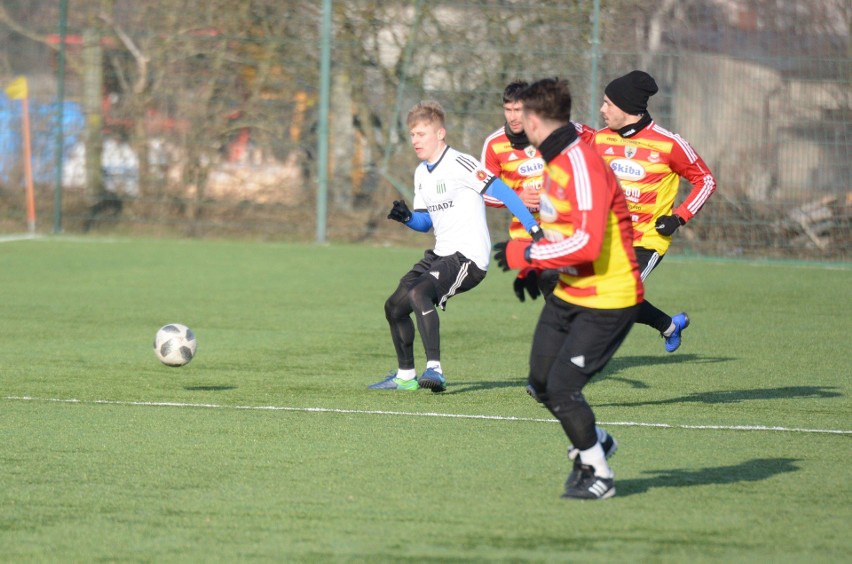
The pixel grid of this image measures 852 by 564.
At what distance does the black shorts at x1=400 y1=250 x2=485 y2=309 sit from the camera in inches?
326

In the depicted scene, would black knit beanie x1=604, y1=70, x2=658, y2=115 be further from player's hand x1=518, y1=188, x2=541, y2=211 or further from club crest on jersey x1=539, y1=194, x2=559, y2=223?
club crest on jersey x1=539, y1=194, x2=559, y2=223

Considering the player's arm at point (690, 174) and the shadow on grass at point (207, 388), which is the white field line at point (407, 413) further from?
the player's arm at point (690, 174)

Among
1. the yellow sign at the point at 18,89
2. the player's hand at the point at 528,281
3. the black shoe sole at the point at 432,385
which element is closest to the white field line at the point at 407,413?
the black shoe sole at the point at 432,385

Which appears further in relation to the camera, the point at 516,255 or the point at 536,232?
the point at 536,232

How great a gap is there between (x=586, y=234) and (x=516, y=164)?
11.7ft

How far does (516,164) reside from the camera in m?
8.67

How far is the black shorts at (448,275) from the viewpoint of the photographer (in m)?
8.29

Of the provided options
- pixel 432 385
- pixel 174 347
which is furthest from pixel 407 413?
pixel 174 347

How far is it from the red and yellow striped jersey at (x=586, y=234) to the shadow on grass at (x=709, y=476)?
883mm

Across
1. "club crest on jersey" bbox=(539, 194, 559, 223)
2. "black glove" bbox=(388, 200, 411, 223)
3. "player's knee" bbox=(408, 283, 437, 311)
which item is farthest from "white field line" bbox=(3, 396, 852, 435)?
"club crest on jersey" bbox=(539, 194, 559, 223)

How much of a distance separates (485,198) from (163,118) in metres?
12.1

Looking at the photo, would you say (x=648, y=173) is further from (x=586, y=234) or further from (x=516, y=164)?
(x=586, y=234)

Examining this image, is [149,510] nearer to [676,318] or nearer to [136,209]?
[676,318]

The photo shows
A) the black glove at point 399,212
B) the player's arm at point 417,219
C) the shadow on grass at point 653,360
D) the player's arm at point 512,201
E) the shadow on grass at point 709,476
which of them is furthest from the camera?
the shadow on grass at point 653,360
